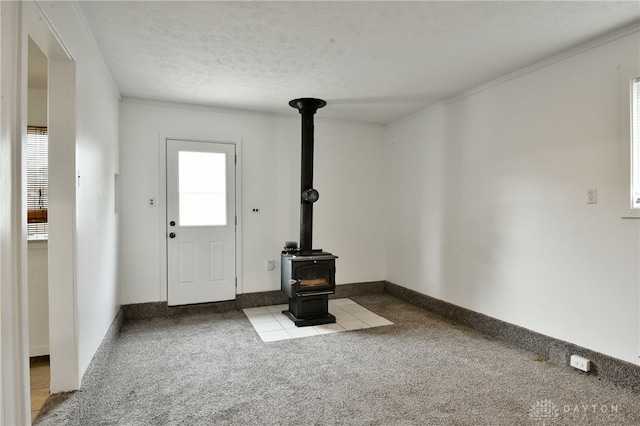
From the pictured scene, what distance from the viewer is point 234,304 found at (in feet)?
14.4

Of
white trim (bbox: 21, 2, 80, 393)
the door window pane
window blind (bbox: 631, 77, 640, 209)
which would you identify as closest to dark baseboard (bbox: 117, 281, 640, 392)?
the door window pane

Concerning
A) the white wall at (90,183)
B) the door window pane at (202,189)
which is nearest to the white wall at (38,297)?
the white wall at (90,183)

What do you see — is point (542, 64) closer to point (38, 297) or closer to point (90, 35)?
point (90, 35)

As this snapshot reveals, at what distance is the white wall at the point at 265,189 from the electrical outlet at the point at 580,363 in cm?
271

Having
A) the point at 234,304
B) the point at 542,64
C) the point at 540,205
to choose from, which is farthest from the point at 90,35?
the point at 540,205

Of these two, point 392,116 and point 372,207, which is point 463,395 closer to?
point 372,207

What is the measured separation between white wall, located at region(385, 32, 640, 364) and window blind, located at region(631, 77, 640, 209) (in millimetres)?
47

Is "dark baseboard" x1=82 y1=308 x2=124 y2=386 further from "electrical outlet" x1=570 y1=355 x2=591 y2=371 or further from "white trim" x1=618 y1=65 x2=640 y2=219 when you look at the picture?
"white trim" x1=618 y1=65 x2=640 y2=219

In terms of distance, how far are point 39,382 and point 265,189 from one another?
284 cm

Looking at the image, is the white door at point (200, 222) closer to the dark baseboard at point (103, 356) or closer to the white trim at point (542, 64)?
the dark baseboard at point (103, 356)

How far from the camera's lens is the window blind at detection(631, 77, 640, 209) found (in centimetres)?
240

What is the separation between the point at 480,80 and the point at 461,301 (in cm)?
228

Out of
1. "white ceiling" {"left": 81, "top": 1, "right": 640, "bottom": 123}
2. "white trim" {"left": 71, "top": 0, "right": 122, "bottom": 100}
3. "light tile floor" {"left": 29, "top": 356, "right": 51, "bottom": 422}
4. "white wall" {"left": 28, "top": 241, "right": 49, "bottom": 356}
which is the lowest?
"light tile floor" {"left": 29, "top": 356, "right": 51, "bottom": 422}

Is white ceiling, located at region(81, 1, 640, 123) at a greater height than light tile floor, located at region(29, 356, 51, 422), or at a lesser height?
greater
